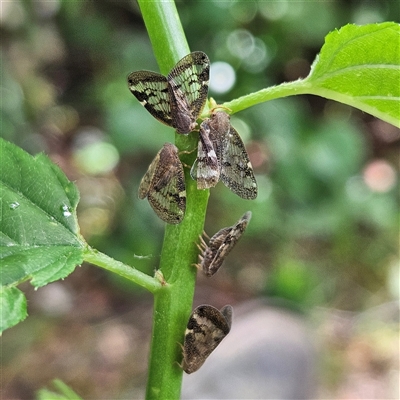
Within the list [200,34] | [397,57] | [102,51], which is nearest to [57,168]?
[397,57]

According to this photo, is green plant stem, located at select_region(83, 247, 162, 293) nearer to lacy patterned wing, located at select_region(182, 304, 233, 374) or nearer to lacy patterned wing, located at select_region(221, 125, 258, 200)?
lacy patterned wing, located at select_region(182, 304, 233, 374)

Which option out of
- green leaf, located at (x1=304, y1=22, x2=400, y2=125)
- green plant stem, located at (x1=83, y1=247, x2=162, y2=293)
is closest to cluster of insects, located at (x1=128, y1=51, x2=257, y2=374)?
green plant stem, located at (x1=83, y1=247, x2=162, y2=293)

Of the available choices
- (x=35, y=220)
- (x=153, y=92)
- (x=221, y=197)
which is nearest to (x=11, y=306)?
(x=35, y=220)

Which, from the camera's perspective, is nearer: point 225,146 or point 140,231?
point 225,146

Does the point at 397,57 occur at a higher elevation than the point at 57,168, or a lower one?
higher

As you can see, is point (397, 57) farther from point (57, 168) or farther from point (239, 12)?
point (239, 12)

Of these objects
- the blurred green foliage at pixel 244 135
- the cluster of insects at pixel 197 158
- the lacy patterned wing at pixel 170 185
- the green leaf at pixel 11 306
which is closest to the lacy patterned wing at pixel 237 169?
the cluster of insects at pixel 197 158

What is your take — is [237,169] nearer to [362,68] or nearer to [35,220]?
[362,68]
